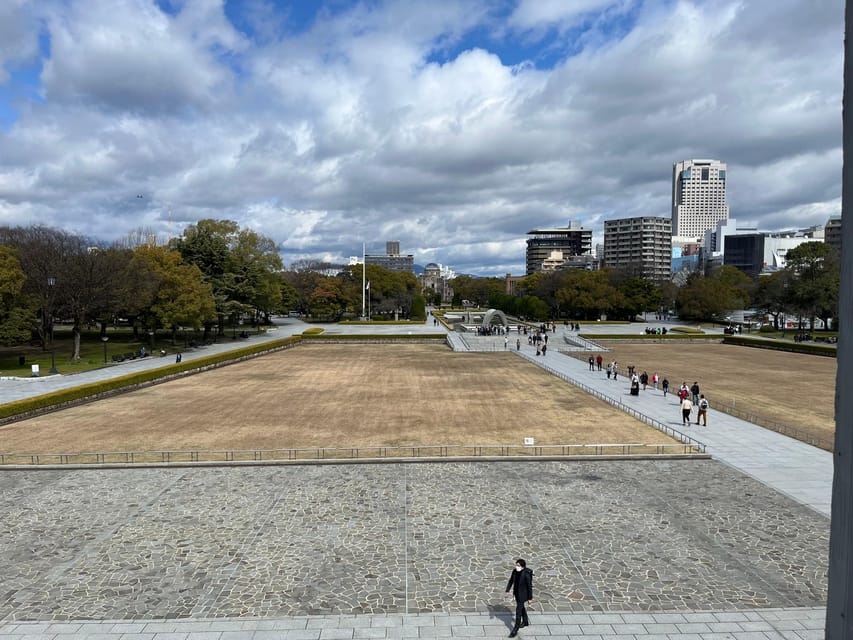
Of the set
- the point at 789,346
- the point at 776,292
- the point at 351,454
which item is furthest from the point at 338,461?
the point at 776,292

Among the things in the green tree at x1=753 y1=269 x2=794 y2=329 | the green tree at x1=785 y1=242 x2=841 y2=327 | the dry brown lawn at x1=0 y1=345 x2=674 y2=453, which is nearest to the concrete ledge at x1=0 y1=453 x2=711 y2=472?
the dry brown lawn at x1=0 y1=345 x2=674 y2=453

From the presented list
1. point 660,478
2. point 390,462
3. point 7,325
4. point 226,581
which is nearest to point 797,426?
point 660,478

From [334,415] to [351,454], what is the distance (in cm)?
677

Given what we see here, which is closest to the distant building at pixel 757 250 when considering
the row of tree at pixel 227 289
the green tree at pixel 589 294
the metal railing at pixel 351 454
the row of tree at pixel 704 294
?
the row of tree at pixel 704 294

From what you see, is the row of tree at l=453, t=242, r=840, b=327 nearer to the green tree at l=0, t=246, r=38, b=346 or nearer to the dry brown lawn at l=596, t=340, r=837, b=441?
the dry brown lawn at l=596, t=340, r=837, b=441

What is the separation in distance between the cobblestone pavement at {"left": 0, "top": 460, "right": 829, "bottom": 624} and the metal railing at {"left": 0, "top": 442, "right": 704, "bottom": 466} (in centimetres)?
99

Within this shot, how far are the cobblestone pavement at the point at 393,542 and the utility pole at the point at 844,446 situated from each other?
26.8 feet

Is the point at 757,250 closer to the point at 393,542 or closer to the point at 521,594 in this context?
the point at 393,542

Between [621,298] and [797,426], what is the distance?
77308 mm

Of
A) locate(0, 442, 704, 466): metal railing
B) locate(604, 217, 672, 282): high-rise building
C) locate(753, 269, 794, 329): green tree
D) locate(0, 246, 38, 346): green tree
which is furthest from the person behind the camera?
locate(604, 217, 672, 282): high-rise building

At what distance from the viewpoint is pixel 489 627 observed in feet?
30.9

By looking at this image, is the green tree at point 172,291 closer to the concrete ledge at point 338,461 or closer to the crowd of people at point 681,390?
the concrete ledge at point 338,461

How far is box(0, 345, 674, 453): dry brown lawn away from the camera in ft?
68.2

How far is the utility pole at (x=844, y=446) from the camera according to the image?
2600 millimetres
